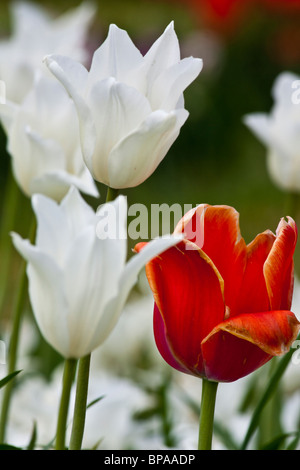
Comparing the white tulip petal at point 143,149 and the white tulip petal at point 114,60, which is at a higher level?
the white tulip petal at point 114,60

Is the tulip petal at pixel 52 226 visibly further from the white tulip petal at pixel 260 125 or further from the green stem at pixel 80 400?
the white tulip petal at pixel 260 125

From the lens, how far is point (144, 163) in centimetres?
44

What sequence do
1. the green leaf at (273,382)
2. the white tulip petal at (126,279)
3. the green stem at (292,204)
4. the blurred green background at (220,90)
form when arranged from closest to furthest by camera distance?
the white tulip petal at (126,279), the green leaf at (273,382), the green stem at (292,204), the blurred green background at (220,90)

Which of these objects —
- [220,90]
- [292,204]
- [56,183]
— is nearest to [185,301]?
[56,183]

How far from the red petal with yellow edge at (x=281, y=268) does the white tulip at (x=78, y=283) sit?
0.07 m

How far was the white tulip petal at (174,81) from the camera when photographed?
0.43 metres

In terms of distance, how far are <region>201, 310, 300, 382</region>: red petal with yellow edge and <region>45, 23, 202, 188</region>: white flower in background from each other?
9 cm

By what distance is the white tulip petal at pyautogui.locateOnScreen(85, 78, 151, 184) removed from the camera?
1.41 feet

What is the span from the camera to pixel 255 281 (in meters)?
0.43

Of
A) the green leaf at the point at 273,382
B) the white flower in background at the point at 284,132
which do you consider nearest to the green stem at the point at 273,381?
the green leaf at the point at 273,382

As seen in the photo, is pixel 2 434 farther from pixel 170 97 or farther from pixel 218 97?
pixel 218 97

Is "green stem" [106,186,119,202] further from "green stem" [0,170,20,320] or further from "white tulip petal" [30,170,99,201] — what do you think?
"green stem" [0,170,20,320]

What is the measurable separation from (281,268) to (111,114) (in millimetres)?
118

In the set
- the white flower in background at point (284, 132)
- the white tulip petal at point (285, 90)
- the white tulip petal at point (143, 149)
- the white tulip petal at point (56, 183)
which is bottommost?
the white tulip petal at point (143, 149)
